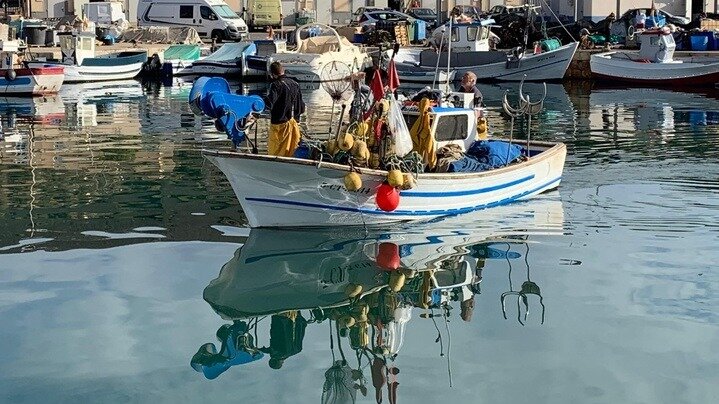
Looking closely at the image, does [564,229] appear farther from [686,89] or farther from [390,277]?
[686,89]

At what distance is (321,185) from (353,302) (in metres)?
2.52

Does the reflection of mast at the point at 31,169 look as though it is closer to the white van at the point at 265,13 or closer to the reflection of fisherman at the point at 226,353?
the reflection of fisherman at the point at 226,353

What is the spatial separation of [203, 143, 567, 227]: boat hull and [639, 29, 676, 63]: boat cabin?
27465 millimetres

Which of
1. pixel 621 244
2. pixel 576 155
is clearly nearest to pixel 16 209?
pixel 621 244

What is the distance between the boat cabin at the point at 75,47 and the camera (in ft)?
139

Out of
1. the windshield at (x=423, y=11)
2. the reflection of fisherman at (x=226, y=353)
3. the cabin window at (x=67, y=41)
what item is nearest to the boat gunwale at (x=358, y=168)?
the reflection of fisherman at (x=226, y=353)

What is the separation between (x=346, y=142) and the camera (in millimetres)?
12922

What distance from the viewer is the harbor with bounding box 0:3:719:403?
895 cm

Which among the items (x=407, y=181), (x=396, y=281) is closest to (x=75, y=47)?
(x=407, y=181)

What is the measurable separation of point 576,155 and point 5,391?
47.8 ft

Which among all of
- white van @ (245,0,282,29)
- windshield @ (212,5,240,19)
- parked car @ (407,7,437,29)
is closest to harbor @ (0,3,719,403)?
windshield @ (212,5,240,19)

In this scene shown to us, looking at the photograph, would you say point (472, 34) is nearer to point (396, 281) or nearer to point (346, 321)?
point (396, 281)

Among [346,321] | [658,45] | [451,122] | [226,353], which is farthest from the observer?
[658,45]

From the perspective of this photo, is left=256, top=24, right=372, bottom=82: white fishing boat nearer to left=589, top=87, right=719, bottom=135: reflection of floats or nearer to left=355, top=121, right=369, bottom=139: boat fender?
left=589, top=87, right=719, bottom=135: reflection of floats
